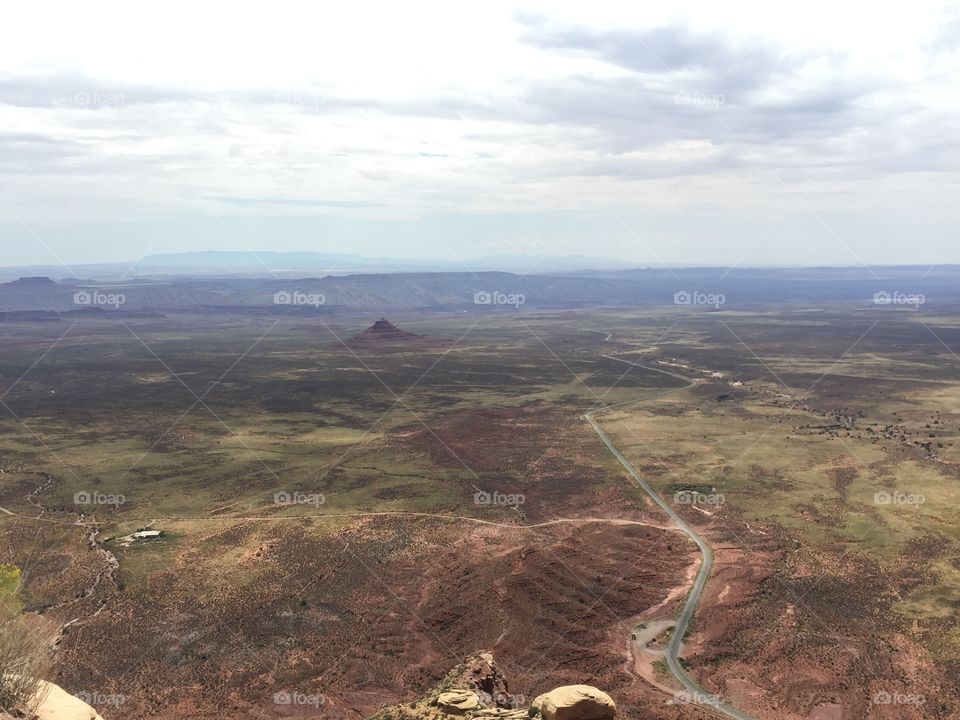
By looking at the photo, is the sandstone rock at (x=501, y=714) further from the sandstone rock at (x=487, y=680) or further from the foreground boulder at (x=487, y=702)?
the sandstone rock at (x=487, y=680)

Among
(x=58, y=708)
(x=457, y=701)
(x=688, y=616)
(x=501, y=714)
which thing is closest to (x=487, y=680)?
(x=457, y=701)

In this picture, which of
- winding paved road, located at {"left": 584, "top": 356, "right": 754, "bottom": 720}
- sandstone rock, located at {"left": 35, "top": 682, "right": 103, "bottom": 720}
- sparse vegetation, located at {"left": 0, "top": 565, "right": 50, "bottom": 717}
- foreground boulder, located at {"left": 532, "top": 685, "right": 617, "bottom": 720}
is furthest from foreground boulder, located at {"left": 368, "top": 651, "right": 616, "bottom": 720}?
sparse vegetation, located at {"left": 0, "top": 565, "right": 50, "bottom": 717}

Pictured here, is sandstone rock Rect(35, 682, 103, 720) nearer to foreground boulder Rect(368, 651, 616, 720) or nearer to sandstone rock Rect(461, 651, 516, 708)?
foreground boulder Rect(368, 651, 616, 720)

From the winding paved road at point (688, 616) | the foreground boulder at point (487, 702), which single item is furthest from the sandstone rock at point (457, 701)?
the winding paved road at point (688, 616)

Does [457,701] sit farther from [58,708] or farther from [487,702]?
[58,708]

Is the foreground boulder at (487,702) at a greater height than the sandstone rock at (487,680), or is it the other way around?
the foreground boulder at (487,702)

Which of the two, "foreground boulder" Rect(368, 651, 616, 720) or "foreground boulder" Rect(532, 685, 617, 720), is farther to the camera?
"foreground boulder" Rect(368, 651, 616, 720)
